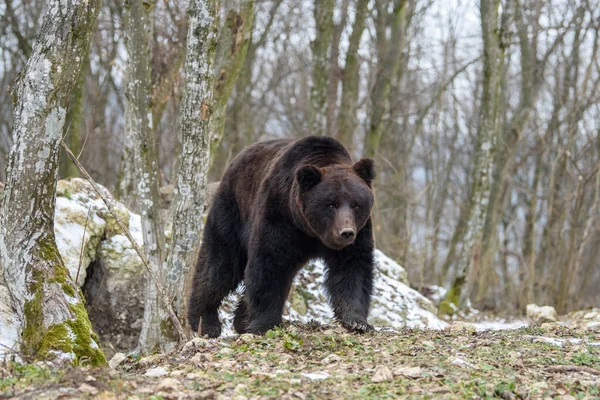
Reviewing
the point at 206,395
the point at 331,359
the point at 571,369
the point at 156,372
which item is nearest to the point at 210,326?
the point at 331,359

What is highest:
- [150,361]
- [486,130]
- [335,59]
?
[335,59]

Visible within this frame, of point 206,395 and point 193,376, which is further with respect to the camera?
point 193,376

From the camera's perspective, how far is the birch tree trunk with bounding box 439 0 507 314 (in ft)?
50.0

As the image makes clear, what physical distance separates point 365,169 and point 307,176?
2.24 ft

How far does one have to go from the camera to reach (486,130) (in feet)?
50.4

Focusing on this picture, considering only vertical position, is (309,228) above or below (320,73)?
below

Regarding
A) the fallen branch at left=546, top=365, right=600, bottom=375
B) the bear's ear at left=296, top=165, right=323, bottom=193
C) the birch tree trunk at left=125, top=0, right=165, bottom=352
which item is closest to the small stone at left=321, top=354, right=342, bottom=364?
the fallen branch at left=546, top=365, right=600, bottom=375

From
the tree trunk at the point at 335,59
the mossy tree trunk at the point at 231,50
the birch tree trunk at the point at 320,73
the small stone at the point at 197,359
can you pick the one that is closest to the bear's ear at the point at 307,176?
the small stone at the point at 197,359

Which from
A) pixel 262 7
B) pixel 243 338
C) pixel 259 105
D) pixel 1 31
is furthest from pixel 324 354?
pixel 259 105

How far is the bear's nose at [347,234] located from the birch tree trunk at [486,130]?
9.25m

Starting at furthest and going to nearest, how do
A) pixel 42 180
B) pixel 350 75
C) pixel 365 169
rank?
pixel 350 75 < pixel 365 169 < pixel 42 180

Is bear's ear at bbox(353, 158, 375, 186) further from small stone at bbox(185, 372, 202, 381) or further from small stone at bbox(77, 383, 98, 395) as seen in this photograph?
small stone at bbox(77, 383, 98, 395)

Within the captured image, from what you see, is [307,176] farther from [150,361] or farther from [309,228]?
[150,361]

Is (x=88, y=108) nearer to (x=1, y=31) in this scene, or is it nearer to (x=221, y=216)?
(x=1, y=31)
